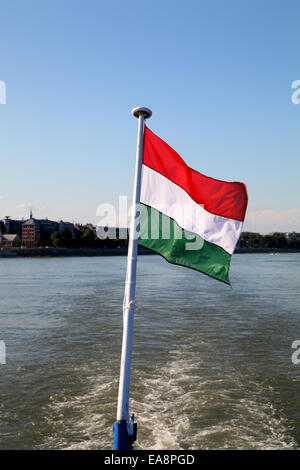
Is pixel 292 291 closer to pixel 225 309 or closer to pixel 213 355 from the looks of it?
pixel 225 309

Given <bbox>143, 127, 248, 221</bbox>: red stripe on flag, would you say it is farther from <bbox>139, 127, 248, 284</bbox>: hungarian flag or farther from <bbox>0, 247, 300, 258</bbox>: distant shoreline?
<bbox>0, 247, 300, 258</bbox>: distant shoreline

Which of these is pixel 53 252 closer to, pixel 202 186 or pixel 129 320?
pixel 202 186

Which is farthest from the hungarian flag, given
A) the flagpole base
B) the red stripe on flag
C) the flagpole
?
the flagpole base

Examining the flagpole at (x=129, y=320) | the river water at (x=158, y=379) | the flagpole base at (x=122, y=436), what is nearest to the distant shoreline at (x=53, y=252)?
the river water at (x=158, y=379)

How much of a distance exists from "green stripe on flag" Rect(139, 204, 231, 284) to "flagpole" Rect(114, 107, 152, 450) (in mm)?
465

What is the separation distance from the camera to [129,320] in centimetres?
493

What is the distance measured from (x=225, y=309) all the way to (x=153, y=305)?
450cm

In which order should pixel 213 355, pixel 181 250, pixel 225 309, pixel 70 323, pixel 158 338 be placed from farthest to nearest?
1. pixel 225 309
2. pixel 70 323
3. pixel 158 338
4. pixel 213 355
5. pixel 181 250

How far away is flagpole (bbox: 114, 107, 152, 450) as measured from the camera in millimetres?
4629

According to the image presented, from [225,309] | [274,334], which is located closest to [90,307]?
[225,309]

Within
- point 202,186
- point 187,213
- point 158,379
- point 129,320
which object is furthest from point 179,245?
point 158,379

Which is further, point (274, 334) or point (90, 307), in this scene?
point (90, 307)

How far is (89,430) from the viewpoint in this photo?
8602 mm

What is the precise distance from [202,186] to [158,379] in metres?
7.67
